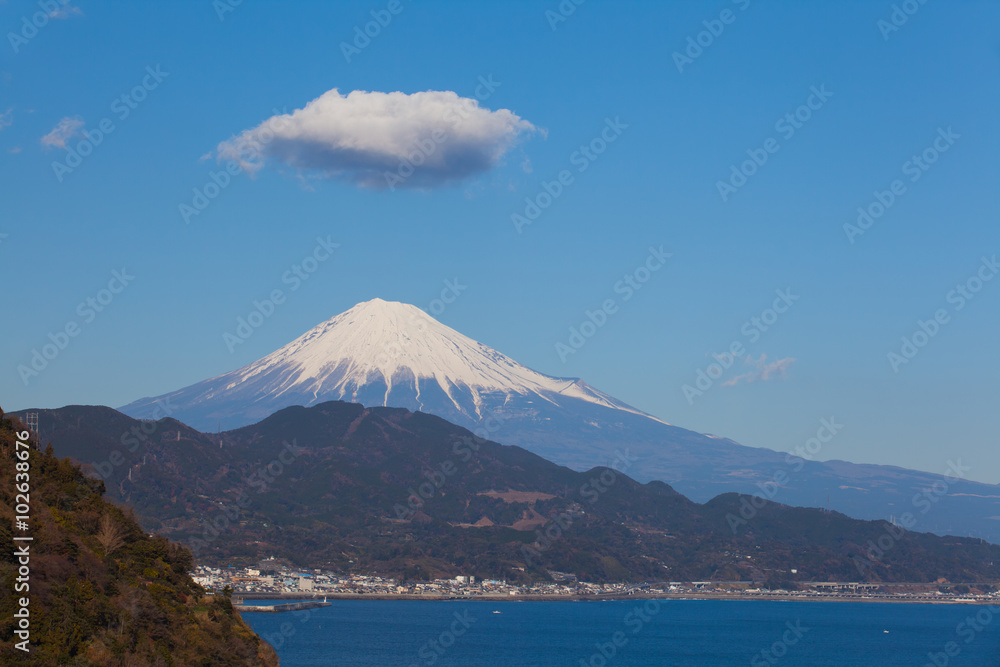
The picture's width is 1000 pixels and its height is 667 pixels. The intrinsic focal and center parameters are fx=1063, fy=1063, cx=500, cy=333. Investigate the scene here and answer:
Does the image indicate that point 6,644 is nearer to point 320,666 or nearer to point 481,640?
point 320,666

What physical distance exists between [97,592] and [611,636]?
84849 mm

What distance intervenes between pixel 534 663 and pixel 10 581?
2419 inches

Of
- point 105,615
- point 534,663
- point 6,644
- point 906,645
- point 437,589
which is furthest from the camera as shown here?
point 437,589

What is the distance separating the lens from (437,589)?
611 feet

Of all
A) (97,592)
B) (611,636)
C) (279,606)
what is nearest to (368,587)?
(279,606)

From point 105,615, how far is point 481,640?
73563 mm

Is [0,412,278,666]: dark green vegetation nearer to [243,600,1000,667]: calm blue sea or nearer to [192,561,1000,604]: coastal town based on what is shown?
[243,600,1000,667]: calm blue sea

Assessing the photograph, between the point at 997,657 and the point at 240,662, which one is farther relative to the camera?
the point at 997,657

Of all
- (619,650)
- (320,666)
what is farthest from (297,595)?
(320,666)

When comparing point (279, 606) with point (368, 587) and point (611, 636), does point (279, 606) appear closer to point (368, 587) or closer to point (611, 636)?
point (611, 636)

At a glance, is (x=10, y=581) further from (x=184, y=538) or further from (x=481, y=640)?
(x=184, y=538)

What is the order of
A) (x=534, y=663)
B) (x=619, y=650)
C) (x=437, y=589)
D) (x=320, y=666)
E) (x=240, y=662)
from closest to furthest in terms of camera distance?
1. (x=240, y=662)
2. (x=320, y=666)
3. (x=534, y=663)
4. (x=619, y=650)
5. (x=437, y=589)

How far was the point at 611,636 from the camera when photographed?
116562 mm

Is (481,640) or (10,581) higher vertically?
(10,581)
